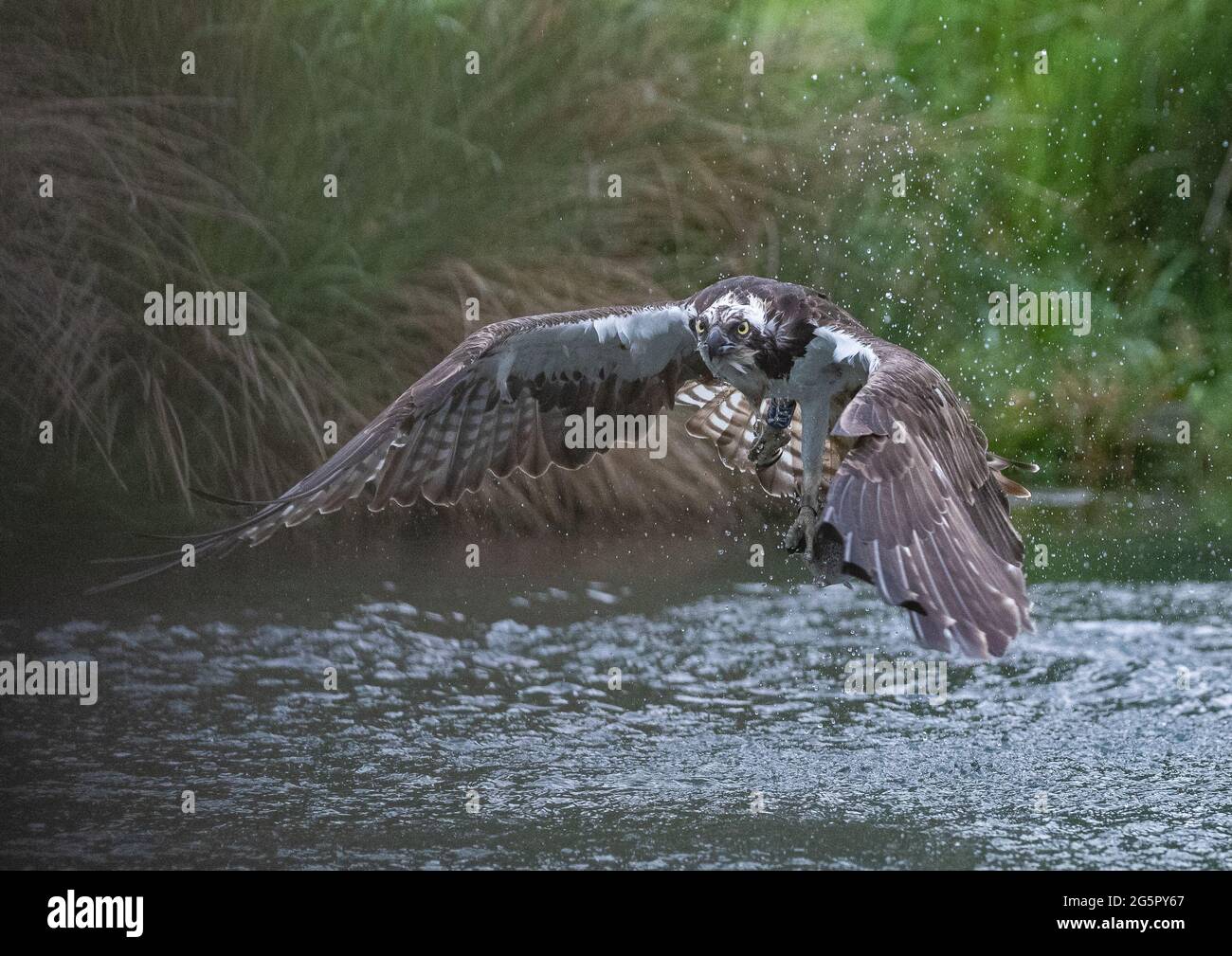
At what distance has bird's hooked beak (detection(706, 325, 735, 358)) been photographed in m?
2.33

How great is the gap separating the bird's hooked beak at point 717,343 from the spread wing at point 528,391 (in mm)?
183

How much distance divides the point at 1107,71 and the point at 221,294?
339 centimetres

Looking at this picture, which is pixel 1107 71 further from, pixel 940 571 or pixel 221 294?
pixel 940 571

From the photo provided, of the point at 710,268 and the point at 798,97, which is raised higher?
the point at 798,97

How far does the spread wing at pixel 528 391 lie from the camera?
8.11 feet

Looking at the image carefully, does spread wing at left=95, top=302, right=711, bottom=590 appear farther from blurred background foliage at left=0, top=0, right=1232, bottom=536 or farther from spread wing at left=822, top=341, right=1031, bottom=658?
blurred background foliage at left=0, top=0, right=1232, bottom=536

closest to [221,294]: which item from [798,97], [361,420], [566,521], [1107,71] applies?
[361,420]

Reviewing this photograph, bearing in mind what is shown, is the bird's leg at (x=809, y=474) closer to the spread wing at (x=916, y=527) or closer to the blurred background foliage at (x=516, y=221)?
the spread wing at (x=916, y=527)

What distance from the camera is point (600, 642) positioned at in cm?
332

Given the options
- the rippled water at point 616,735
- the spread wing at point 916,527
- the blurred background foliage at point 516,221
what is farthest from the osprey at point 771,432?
the blurred background foliage at point 516,221

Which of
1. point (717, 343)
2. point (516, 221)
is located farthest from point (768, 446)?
point (516, 221)

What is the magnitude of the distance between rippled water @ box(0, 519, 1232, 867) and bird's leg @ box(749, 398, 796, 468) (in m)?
0.55

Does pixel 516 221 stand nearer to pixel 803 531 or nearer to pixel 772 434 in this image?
pixel 772 434

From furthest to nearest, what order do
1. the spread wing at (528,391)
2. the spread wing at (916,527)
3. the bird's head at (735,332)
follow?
the spread wing at (528,391) < the bird's head at (735,332) < the spread wing at (916,527)
